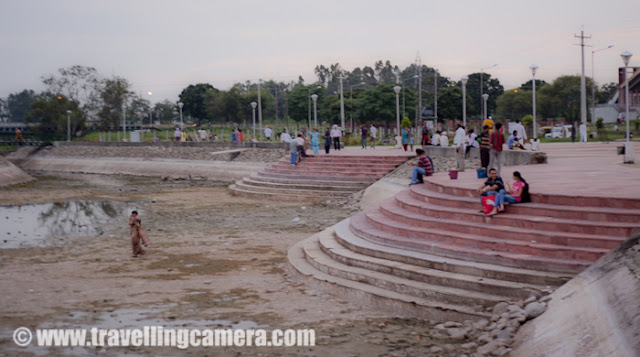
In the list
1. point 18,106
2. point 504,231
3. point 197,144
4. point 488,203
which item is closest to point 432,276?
point 504,231

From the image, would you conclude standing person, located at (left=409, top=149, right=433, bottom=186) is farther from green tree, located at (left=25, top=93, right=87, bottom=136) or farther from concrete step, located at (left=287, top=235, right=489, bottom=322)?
green tree, located at (left=25, top=93, right=87, bottom=136)

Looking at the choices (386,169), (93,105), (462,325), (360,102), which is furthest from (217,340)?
(93,105)

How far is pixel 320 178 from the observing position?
24.8 metres

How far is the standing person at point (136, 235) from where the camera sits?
13.1 metres

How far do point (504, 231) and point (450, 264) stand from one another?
41.2 inches

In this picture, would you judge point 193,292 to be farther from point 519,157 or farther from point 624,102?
point 624,102

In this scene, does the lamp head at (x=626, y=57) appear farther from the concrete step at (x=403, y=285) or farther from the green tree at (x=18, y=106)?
the green tree at (x=18, y=106)

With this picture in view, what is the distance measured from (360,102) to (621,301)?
57401mm

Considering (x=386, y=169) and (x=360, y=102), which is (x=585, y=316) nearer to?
(x=386, y=169)

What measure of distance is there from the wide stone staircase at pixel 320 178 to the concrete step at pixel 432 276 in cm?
1180

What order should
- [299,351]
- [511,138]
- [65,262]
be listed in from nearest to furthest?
[299,351] < [65,262] < [511,138]

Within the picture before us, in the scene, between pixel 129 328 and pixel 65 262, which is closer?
pixel 129 328

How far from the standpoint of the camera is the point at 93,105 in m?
74.9

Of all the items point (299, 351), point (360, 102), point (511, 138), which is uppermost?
point (360, 102)
